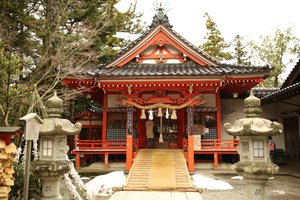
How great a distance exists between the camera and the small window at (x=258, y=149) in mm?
6094

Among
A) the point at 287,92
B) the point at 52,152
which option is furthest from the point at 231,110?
the point at 52,152

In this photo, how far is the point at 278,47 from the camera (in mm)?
32594

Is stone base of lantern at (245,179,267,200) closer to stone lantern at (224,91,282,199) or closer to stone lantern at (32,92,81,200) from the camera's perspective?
stone lantern at (224,91,282,199)

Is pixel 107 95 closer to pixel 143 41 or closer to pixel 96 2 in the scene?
pixel 143 41

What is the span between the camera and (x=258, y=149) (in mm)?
6125

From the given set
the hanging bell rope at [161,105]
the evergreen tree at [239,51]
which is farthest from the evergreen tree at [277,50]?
the hanging bell rope at [161,105]

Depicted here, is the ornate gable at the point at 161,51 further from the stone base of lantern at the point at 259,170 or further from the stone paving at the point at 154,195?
the stone base of lantern at the point at 259,170

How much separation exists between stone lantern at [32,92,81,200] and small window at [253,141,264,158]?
13.4 feet

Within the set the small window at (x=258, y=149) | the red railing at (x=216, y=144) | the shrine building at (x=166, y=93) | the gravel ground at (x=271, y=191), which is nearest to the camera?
the small window at (x=258, y=149)

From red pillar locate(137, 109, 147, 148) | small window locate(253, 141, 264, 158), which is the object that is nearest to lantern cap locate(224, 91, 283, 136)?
small window locate(253, 141, 264, 158)

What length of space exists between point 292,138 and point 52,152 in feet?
50.5

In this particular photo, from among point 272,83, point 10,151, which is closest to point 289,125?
point 10,151

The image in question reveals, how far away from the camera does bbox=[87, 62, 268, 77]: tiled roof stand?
13.3 m

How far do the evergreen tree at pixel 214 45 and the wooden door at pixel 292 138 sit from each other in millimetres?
14258
